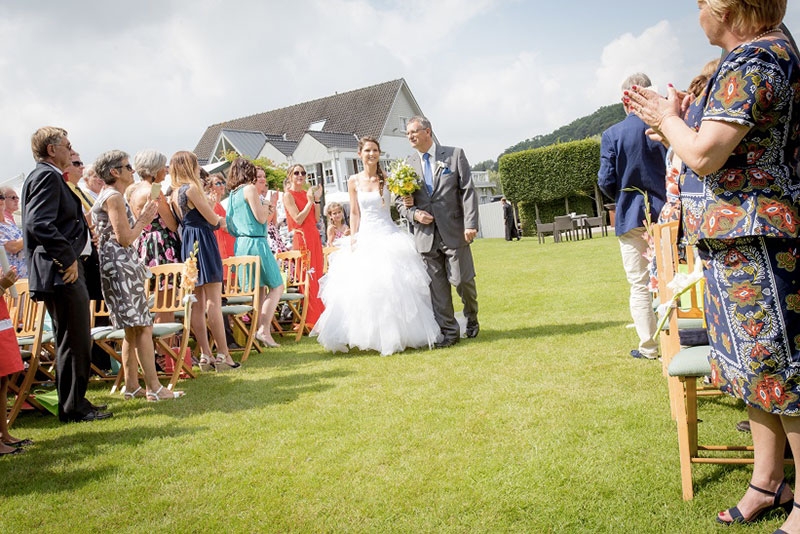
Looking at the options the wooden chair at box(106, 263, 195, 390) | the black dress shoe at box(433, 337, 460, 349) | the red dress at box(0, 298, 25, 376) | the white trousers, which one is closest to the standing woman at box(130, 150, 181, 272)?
the wooden chair at box(106, 263, 195, 390)

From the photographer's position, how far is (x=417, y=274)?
7.28m

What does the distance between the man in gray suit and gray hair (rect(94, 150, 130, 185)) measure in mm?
3135

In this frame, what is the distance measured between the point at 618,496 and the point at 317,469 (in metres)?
1.68

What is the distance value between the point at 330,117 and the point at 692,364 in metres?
46.8

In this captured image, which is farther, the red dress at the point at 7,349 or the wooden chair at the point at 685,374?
the red dress at the point at 7,349

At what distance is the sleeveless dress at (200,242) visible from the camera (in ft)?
23.1

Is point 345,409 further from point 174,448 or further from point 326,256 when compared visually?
point 326,256

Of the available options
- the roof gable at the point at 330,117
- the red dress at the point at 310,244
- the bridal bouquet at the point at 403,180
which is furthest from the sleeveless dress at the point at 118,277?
the roof gable at the point at 330,117

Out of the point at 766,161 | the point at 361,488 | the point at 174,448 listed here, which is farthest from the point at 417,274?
the point at 766,161

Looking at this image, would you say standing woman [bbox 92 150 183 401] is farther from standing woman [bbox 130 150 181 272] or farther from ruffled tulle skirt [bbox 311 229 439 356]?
ruffled tulle skirt [bbox 311 229 439 356]

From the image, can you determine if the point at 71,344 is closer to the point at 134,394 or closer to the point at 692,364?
the point at 134,394

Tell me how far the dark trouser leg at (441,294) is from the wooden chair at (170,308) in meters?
2.68

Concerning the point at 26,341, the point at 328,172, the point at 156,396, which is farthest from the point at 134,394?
the point at 328,172

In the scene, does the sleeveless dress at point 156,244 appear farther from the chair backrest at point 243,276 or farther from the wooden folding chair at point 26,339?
the wooden folding chair at point 26,339
